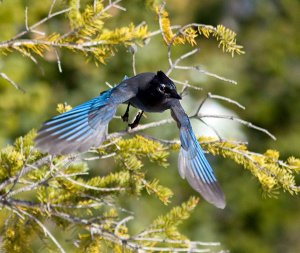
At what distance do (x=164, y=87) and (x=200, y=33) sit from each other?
25 cm

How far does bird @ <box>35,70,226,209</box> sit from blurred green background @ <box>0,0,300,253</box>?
3.39 metres

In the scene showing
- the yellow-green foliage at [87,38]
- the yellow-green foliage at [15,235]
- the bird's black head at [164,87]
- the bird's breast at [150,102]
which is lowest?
the yellow-green foliage at [15,235]

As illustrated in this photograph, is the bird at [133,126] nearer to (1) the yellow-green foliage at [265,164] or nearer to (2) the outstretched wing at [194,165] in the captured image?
(2) the outstretched wing at [194,165]

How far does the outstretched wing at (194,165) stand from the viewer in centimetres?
271

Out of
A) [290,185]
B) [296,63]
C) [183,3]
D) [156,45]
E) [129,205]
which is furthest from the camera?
[183,3]

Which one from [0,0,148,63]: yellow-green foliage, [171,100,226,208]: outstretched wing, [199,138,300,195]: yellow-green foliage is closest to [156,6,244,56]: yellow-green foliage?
[0,0,148,63]: yellow-green foliage

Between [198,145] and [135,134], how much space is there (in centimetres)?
25

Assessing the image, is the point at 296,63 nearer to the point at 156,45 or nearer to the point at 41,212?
the point at 156,45

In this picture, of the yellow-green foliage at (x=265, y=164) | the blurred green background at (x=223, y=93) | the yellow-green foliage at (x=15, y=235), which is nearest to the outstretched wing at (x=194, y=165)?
the yellow-green foliage at (x=265, y=164)

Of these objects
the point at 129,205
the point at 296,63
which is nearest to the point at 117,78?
the point at 129,205

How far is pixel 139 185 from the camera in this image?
3092 millimetres

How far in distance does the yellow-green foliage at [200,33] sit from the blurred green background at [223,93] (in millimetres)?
3397

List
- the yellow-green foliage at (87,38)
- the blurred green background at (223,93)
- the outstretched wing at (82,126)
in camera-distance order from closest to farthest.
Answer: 1. the outstretched wing at (82,126)
2. the yellow-green foliage at (87,38)
3. the blurred green background at (223,93)

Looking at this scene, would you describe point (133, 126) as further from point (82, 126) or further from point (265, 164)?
point (265, 164)
